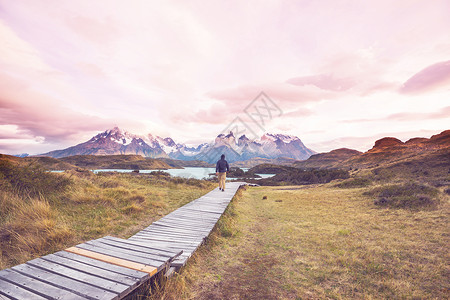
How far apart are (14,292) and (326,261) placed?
7.31 m

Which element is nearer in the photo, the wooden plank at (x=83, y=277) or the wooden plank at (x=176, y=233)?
the wooden plank at (x=83, y=277)

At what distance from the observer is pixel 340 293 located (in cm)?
470

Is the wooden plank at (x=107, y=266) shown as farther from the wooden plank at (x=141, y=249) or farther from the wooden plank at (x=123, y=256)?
the wooden plank at (x=141, y=249)

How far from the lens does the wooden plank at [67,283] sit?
10.2ft

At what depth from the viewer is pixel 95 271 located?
3783mm

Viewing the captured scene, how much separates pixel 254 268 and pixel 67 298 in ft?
15.4

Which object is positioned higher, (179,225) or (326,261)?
(179,225)

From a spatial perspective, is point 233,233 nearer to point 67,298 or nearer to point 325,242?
point 325,242

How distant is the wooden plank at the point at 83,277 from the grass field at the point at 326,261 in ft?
3.68

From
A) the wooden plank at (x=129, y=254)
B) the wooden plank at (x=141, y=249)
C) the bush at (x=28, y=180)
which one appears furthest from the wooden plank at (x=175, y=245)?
the bush at (x=28, y=180)

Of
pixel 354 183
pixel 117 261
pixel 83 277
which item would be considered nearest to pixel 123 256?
pixel 117 261

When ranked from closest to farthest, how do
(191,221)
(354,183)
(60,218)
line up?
(60,218)
(191,221)
(354,183)

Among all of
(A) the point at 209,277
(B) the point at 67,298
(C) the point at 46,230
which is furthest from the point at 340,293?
(C) the point at 46,230

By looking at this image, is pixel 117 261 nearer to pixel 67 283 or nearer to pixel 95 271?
pixel 95 271
